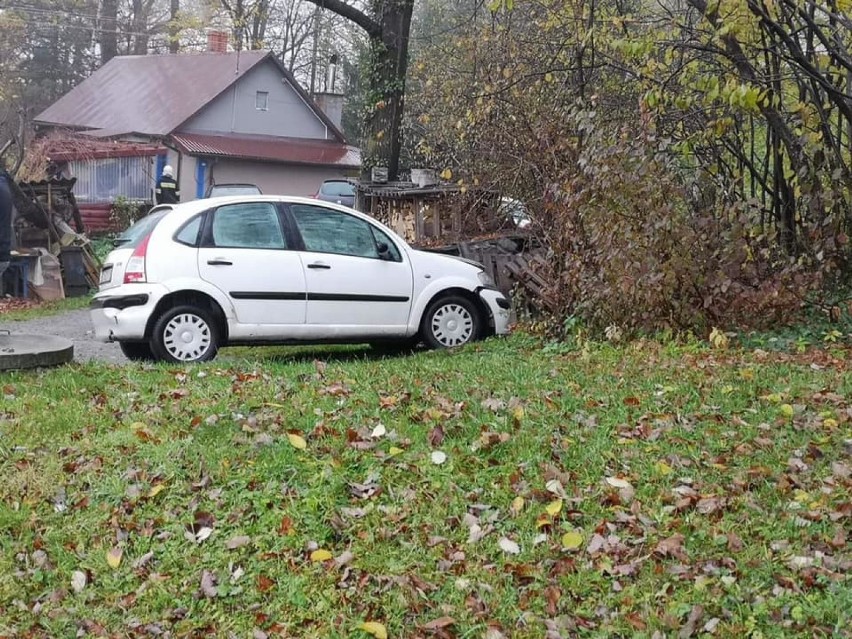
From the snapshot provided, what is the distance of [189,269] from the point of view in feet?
28.0

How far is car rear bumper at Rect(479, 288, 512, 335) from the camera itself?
9984 mm

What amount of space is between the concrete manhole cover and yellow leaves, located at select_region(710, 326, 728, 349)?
5.75m

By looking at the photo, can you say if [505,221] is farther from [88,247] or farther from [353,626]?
[353,626]

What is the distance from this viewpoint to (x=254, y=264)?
8.80m

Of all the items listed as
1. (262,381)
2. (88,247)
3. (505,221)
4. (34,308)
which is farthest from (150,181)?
(262,381)

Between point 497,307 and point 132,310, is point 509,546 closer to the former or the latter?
point 132,310

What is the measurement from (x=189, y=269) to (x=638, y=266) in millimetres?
4240

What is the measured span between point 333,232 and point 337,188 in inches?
639

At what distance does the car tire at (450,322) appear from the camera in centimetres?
974

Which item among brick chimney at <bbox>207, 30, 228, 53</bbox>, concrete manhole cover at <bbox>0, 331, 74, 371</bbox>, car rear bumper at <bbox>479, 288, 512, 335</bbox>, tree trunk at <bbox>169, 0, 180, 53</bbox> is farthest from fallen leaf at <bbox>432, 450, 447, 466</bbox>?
tree trunk at <bbox>169, 0, 180, 53</bbox>

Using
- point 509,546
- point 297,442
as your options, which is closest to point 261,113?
point 297,442

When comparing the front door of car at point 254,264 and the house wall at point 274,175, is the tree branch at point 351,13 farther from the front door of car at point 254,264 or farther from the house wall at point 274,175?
the house wall at point 274,175

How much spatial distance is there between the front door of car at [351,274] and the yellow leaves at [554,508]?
16.4ft

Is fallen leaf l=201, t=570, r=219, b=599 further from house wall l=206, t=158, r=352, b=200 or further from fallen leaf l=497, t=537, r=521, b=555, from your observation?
house wall l=206, t=158, r=352, b=200
